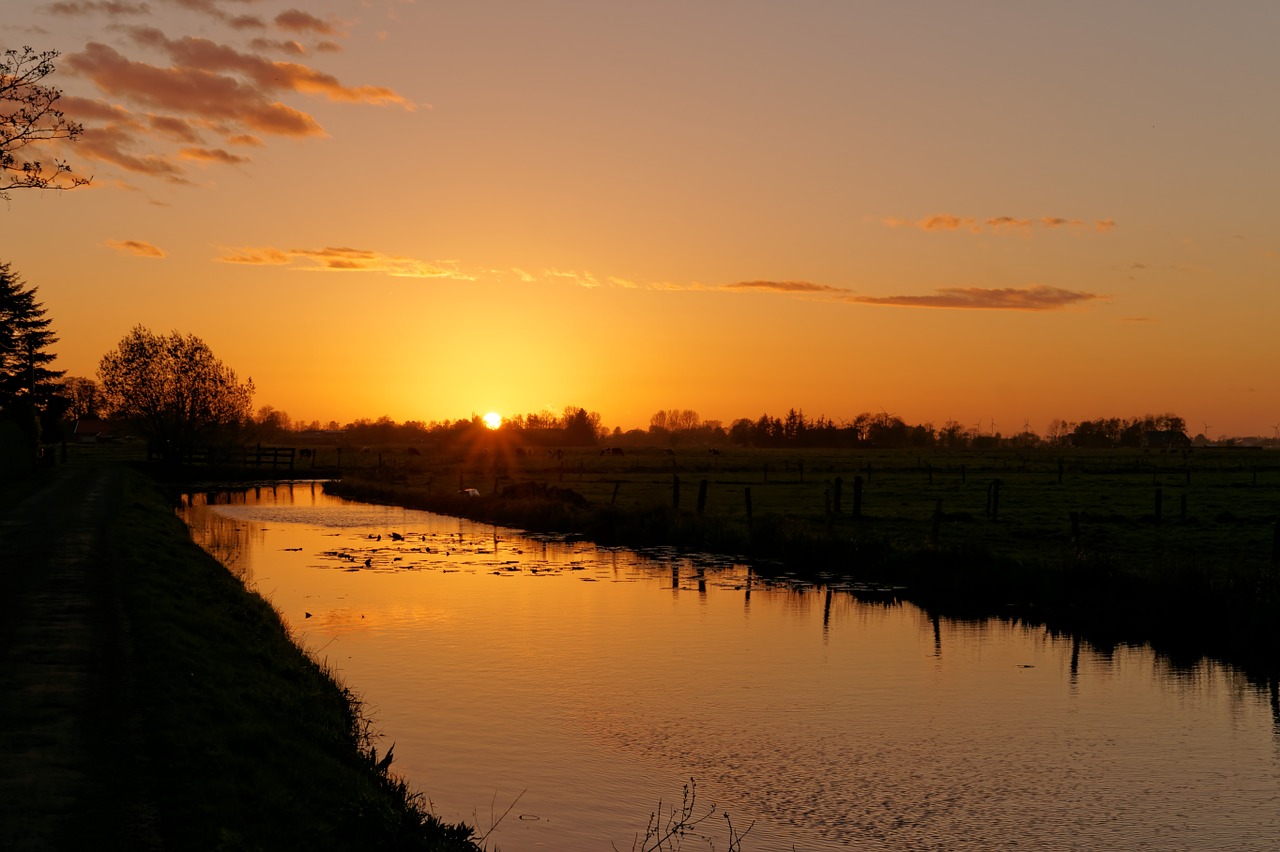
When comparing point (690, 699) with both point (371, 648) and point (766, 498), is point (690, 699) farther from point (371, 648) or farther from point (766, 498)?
point (766, 498)

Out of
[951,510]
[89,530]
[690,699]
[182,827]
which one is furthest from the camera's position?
[951,510]

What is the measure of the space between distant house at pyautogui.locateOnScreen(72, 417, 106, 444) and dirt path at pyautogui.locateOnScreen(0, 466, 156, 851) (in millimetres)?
174158

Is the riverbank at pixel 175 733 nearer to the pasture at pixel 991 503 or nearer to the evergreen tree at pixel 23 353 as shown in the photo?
the pasture at pixel 991 503

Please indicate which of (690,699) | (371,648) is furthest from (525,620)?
(690,699)

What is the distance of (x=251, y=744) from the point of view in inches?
477

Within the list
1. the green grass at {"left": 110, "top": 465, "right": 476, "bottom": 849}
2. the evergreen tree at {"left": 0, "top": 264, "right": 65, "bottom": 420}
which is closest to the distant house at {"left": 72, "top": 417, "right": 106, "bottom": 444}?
the evergreen tree at {"left": 0, "top": 264, "right": 65, "bottom": 420}

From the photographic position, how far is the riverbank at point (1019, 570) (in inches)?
940

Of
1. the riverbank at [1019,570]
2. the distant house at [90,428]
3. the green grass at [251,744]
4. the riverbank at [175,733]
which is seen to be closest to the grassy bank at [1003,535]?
the riverbank at [1019,570]

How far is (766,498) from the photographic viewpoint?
6444 cm

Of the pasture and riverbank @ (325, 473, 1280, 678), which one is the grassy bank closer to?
riverbank @ (325, 473, 1280, 678)

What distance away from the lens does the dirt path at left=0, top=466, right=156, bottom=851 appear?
8914 millimetres

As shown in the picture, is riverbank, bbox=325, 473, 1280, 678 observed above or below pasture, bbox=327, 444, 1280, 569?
below

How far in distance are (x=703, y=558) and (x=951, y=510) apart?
1925cm

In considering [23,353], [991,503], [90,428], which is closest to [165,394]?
[23,353]
